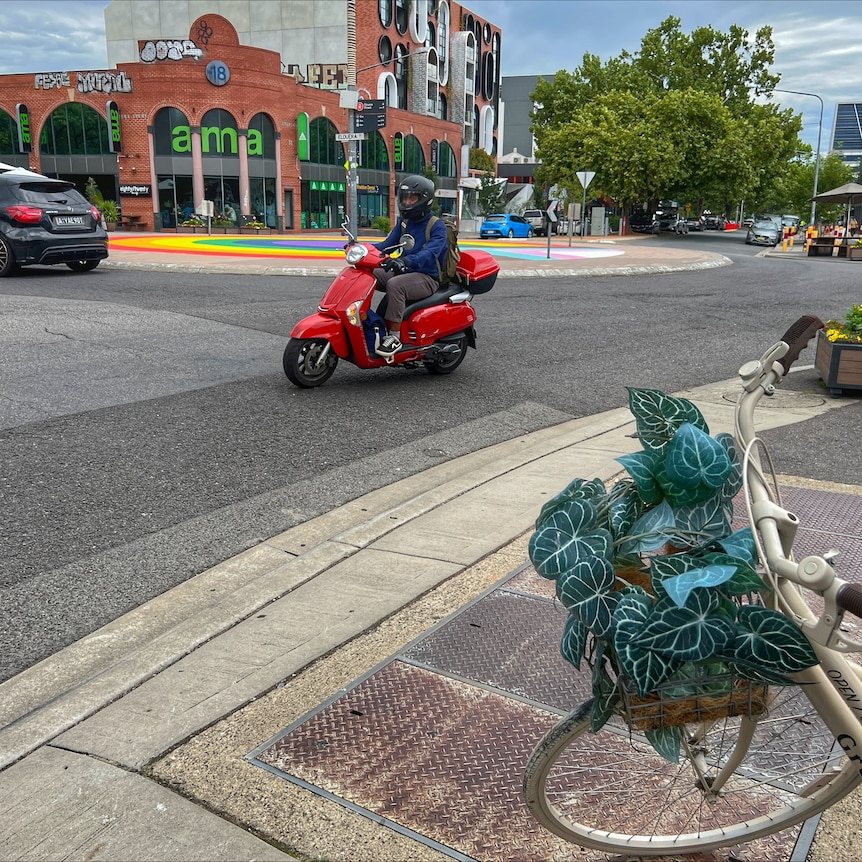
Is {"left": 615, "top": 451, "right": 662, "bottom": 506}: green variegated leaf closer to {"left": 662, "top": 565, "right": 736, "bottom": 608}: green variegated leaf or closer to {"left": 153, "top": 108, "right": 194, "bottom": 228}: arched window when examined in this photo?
{"left": 662, "top": 565, "right": 736, "bottom": 608}: green variegated leaf

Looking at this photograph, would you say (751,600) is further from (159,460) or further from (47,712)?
(159,460)

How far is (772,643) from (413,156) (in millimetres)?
66253

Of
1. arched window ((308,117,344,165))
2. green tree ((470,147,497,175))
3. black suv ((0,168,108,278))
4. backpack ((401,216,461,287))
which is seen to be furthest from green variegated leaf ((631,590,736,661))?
green tree ((470,147,497,175))

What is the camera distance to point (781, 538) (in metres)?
1.57

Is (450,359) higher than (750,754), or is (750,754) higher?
(750,754)

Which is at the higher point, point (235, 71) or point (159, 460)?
point (235, 71)

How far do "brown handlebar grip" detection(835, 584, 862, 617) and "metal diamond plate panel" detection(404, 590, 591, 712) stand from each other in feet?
5.02

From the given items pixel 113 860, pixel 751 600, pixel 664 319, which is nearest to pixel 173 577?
pixel 113 860

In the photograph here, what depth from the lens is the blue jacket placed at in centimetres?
793

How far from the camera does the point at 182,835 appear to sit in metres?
2.26

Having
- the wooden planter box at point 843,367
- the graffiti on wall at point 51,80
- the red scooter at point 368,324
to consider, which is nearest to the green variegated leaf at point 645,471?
the red scooter at point 368,324

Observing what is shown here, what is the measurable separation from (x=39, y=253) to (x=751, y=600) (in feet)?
53.0

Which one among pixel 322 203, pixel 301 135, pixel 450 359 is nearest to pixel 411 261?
pixel 450 359

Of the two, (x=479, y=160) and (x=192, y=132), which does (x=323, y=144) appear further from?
(x=479, y=160)
